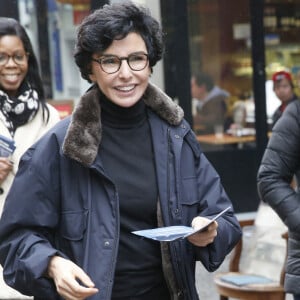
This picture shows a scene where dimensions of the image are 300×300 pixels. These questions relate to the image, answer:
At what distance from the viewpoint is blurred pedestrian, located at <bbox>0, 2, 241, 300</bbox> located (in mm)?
2895

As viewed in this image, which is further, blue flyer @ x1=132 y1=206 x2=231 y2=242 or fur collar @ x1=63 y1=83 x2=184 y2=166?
fur collar @ x1=63 y1=83 x2=184 y2=166

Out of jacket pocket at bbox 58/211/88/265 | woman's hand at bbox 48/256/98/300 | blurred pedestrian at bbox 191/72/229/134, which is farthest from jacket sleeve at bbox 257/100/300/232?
blurred pedestrian at bbox 191/72/229/134

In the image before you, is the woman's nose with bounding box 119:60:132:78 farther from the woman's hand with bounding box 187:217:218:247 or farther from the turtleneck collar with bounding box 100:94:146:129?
the woman's hand with bounding box 187:217:218:247

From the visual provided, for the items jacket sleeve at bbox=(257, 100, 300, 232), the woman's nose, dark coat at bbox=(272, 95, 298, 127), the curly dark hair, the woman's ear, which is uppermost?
the curly dark hair

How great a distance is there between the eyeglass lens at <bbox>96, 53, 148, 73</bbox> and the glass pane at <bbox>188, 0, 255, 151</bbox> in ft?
23.0

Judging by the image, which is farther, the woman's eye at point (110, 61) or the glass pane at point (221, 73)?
the glass pane at point (221, 73)

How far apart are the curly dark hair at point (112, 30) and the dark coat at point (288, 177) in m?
1.28

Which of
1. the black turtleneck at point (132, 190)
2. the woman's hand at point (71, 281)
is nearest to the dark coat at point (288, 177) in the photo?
the black turtleneck at point (132, 190)

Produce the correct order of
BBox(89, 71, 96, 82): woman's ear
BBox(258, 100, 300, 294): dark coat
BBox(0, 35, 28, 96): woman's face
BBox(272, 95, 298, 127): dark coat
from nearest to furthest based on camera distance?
1. BBox(89, 71, 96, 82): woman's ear
2. BBox(258, 100, 300, 294): dark coat
3. BBox(0, 35, 28, 96): woman's face
4. BBox(272, 95, 298, 127): dark coat

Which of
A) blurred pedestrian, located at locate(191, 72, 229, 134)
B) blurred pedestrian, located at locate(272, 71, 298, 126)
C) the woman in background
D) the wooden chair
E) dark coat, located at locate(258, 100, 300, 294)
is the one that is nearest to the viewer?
dark coat, located at locate(258, 100, 300, 294)

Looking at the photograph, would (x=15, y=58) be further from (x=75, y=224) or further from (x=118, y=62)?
(x=75, y=224)

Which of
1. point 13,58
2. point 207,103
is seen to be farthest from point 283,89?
Answer: point 13,58

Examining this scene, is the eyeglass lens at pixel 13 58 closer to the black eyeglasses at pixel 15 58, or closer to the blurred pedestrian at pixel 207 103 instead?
the black eyeglasses at pixel 15 58

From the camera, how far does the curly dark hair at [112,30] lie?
2.95 metres
